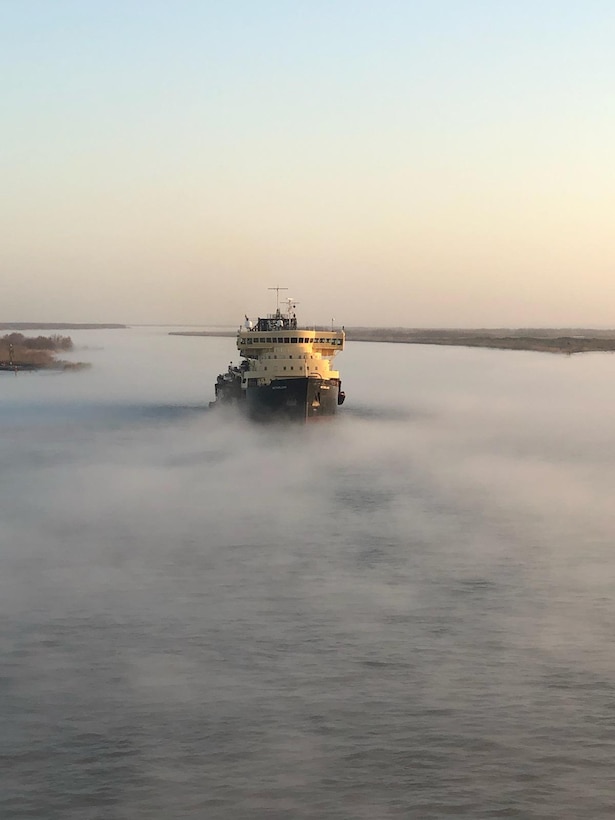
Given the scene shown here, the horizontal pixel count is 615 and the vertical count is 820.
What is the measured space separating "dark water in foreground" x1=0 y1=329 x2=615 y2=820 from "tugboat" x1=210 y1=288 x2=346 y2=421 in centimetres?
2900

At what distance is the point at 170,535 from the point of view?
183 feet

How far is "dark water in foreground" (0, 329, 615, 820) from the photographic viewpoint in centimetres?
2580

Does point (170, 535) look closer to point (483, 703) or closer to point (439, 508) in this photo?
point (439, 508)

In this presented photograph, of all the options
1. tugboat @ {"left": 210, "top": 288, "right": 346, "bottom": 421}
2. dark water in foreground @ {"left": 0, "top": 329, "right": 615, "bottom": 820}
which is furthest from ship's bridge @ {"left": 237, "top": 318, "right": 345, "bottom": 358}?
dark water in foreground @ {"left": 0, "top": 329, "right": 615, "bottom": 820}

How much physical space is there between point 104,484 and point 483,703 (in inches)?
1913

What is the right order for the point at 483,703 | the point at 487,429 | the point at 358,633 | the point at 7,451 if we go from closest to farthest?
the point at 483,703, the point at 358,633, the point at 7,451, the point at 487,429

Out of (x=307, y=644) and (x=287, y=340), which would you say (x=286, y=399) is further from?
(x=307, y=644)

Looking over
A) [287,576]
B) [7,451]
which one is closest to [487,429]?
[7,451]

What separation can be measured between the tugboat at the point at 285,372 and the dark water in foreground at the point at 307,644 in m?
29.0

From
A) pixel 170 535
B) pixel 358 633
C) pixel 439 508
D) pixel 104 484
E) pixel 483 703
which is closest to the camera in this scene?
pixel 483 703

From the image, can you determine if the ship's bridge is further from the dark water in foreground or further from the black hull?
the dark water in foreground

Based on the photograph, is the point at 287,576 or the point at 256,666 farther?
the point at 287,576

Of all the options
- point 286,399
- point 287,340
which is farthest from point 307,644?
point 287,340

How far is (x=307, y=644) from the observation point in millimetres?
35938
